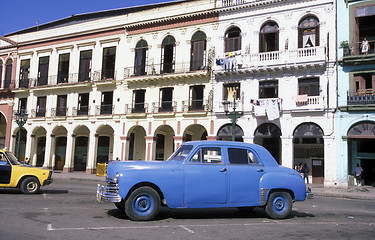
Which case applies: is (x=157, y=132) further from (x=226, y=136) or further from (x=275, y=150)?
(x=275, y=150)

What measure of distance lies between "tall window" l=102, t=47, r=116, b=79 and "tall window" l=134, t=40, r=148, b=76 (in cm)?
247

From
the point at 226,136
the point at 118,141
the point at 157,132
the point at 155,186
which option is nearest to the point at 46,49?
the point at 118,141

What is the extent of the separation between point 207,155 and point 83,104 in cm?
2705

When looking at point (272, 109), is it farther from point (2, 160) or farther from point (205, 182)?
point (205, 182)

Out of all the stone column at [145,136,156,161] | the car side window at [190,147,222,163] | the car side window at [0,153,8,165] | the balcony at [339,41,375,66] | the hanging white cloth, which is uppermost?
the balcony at [339,41,375,66]

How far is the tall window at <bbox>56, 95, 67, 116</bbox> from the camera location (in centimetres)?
3447

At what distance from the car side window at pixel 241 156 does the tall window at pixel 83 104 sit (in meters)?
26.3

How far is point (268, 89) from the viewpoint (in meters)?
26.0

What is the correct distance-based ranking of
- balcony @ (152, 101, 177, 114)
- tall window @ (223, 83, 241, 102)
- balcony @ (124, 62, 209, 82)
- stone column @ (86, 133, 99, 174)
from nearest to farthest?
1. tall window @ (223, 83, 241, 102)
2. balcony @ (124, 62, 209, 82)
3. balcony @ (152, 101, 177, 114)
4. stone column @ (86, 133, 99, 174)

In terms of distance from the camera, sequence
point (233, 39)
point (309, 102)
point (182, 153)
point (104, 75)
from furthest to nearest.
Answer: point (104, 75) → point (233, 39) → point (309, 102) → point (182, 153)

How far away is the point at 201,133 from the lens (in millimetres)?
30422

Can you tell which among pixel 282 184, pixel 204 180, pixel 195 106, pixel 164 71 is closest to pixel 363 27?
pixel 195 106

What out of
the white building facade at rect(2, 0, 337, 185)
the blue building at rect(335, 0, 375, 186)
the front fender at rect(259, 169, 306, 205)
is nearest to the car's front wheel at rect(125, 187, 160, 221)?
the front fender at rect(259, 169, 306, 205)

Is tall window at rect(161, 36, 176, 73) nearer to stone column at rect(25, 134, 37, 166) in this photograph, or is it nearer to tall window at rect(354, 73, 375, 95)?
tall window at rect(354, 73, 375, 95)
